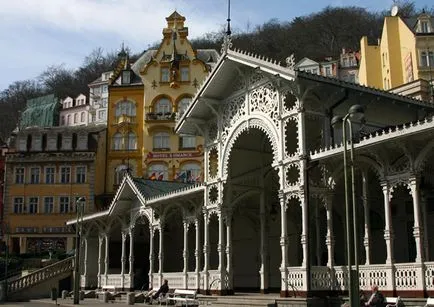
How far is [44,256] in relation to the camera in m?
49.0

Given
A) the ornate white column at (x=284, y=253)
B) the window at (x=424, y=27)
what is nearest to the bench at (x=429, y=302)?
the ornate white column at (x=284, y=253)

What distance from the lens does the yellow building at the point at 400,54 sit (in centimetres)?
5109

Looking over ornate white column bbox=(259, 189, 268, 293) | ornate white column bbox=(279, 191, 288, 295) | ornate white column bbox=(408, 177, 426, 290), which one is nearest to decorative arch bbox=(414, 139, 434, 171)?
ornate white column bbox=(408, 177, 426, 290)

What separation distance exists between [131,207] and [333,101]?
54.5ft

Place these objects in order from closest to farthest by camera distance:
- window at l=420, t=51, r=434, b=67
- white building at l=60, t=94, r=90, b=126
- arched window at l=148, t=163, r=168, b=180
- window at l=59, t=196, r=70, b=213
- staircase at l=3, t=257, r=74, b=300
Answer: staircase at l=3, t=257, r=74, b=300
window at l=420, t=51, r=434, b=67
arched window at l=148, t=163, r=168, b=180
window at l=59, t=196, r=70, b=213
white building at l=60, t=94, r=90, b=126

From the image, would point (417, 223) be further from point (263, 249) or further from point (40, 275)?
point (40, 275)

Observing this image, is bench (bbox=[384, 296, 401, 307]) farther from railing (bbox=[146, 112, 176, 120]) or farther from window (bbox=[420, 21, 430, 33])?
window (bbox=[420, 21, 430, 33])

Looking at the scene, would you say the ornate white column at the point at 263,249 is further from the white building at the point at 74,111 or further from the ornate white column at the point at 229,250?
the white building at the point at 74,111

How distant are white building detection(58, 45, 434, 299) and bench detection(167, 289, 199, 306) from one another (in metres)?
0.62

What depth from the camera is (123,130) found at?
5497 cm

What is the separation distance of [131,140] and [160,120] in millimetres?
3591

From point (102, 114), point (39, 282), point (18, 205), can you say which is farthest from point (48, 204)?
point (102, 114)

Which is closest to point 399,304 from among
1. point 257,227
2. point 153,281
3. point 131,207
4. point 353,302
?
point 353,302

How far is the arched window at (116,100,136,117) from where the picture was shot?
55.4m
